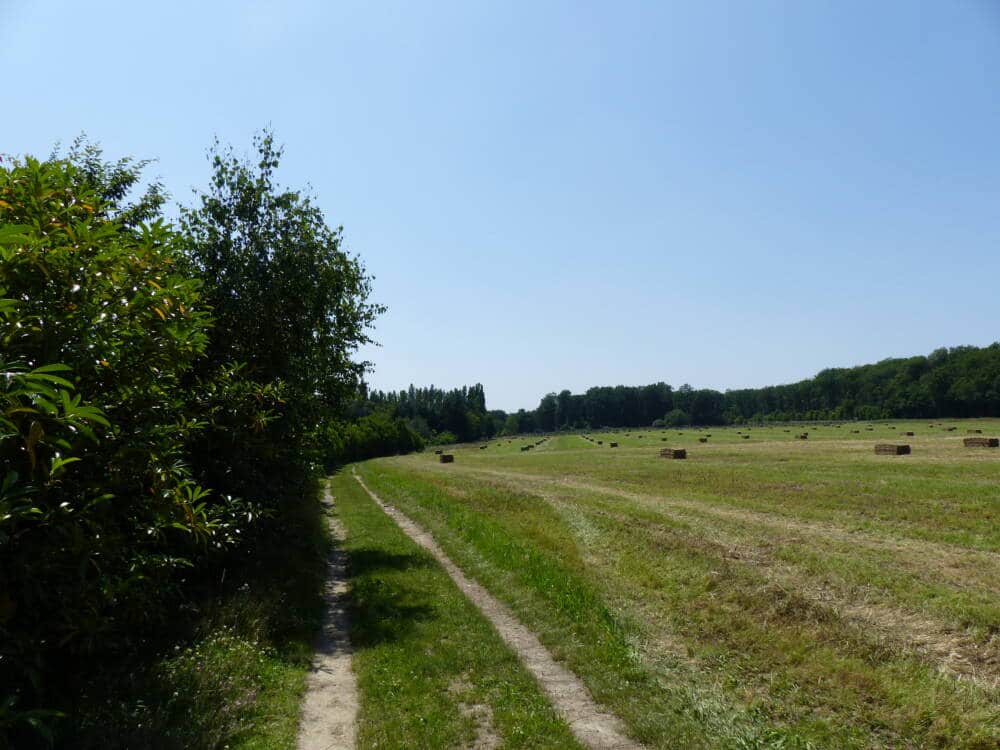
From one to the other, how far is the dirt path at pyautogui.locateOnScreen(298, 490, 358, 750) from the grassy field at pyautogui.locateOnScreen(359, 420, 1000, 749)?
3.53 meters

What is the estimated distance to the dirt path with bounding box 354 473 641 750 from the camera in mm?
7506

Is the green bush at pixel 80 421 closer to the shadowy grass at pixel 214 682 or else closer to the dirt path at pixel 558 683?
the shadowy grass at pixel 214 682

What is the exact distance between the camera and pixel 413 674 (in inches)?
375

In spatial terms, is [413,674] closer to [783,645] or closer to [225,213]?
[783,645]

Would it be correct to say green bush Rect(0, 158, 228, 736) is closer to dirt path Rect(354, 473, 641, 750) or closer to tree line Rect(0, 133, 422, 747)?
tree line Rect(0, 133, 422, 747)

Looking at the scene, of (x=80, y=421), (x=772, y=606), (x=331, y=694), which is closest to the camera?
(x=80, y=421)

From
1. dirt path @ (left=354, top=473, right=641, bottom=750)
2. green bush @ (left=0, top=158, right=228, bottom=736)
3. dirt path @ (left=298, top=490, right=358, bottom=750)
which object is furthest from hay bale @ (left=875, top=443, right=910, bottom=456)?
green bush @ (left=0, top=158, right=228, bottom=736)

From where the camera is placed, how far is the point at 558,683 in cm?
920

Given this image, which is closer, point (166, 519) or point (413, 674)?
point (166, 519)

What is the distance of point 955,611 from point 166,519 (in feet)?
40.8

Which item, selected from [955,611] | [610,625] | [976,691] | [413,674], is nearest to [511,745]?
[413,674]

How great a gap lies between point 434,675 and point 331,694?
1584 millimetres

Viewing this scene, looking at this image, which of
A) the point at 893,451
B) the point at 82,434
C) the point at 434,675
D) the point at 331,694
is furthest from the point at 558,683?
the point at 893,451

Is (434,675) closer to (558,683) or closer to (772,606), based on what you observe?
(558,683)
